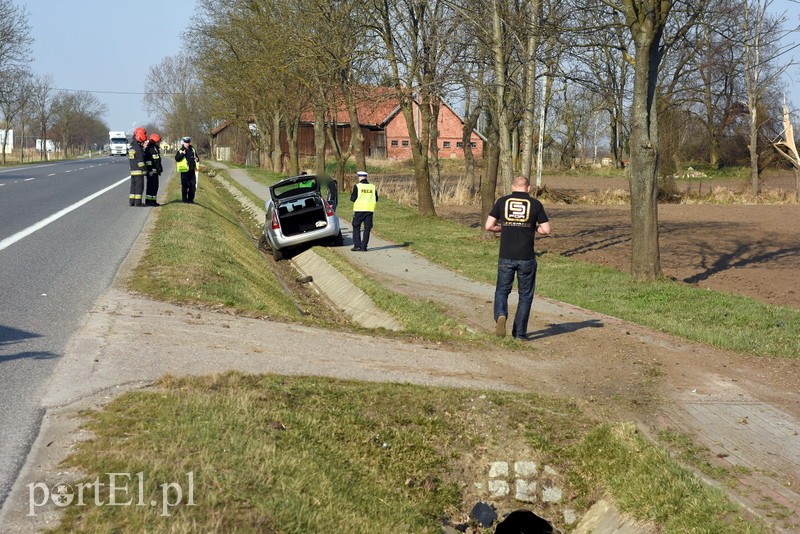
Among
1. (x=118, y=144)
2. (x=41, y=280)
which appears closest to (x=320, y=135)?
(x=41, y=280)

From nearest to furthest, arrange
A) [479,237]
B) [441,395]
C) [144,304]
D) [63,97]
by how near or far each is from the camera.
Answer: [441,395] < [144,304] < [479,237] < [63,97]

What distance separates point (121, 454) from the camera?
17.2 feet

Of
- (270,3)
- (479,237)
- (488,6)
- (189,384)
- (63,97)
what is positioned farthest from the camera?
(63,97)

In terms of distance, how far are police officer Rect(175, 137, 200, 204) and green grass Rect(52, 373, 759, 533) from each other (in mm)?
16492

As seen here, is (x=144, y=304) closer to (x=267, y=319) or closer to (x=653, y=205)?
(x=267, y=319)

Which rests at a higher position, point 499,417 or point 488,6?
point 488,6

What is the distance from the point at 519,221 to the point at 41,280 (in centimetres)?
607

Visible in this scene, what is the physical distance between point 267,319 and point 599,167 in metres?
67.6

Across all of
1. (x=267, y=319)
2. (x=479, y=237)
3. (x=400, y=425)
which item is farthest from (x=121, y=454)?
(x=479, y=237)

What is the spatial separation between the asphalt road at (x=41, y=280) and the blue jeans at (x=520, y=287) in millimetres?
4641

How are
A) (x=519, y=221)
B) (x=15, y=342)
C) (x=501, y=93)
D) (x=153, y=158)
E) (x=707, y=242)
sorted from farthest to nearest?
(x=707, y=242), (x=153, y=158), (x=501, y=93), (x=519, y=221), (x=15, y=342)

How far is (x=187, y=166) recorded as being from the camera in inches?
919

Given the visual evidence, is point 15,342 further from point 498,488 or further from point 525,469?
point 525,469

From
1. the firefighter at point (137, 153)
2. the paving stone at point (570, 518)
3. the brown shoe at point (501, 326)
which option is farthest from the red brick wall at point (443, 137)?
the paving stone at point (570, 518)
